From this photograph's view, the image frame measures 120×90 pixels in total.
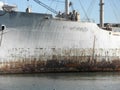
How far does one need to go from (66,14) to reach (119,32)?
6688mm

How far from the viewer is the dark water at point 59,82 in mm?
29469

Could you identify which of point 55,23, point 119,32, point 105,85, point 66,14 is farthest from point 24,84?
point 119,32

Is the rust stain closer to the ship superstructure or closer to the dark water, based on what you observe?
the ship superstructure

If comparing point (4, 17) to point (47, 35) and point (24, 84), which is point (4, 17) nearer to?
point (47, 35)

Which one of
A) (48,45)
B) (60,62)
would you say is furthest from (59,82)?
(60,62)

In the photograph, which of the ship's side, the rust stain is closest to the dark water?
the rust stain

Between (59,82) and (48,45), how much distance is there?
634 cm

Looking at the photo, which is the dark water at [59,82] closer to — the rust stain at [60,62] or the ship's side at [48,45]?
the rust stain at [60,62]

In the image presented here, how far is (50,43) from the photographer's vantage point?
38.2 metres

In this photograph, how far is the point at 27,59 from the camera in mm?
37312

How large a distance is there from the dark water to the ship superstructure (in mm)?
1381

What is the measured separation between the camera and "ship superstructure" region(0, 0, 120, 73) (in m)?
36.8

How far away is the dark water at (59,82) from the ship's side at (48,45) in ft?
4.41

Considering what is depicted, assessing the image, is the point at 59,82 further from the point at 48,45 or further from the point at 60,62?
the point at 60,62
